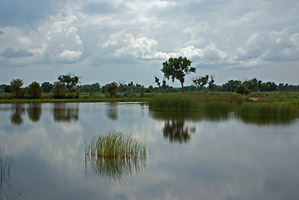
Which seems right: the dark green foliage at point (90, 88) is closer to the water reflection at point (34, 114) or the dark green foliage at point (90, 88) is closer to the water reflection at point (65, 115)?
the water reflection at point (34, 114)

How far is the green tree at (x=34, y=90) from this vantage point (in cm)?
4988

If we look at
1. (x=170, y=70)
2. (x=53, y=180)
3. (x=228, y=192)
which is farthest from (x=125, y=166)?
(x=170, y=70)

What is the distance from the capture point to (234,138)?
14.8 metres

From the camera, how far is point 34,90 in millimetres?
50031

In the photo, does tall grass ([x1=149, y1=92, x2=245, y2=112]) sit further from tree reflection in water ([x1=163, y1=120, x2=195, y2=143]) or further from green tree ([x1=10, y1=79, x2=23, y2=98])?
green tree ([x1=10, y1=79, x2=23, y2=98])

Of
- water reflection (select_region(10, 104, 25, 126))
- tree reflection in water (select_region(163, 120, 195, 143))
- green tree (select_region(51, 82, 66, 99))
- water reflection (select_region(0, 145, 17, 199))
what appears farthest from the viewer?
green tree (select_region(51, 82, 66, 99))

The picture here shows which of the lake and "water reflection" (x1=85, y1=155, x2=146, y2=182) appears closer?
the lake

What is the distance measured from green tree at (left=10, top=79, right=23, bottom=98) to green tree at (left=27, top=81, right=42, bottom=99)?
131cm

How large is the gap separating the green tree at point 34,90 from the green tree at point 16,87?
4.30 ft

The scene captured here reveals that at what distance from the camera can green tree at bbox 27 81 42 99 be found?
49875 millimetres

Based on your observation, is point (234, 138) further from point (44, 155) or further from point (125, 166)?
point (44, 155)

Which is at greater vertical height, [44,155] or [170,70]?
[170,70]

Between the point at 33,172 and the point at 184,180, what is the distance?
431 centimetres

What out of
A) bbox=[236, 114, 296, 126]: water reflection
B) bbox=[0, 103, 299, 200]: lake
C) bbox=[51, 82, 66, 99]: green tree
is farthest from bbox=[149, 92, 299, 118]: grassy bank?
bbox=[51, 82, 66, 99]: green tree
